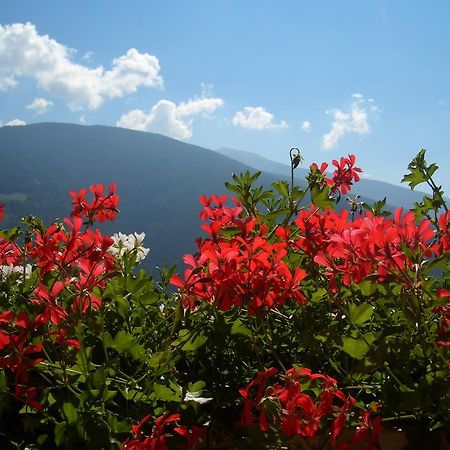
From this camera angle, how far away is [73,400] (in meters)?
0.84

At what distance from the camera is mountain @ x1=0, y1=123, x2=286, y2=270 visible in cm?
11523

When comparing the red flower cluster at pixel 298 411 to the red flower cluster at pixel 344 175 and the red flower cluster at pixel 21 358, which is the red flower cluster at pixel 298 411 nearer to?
the red flower cluster at pixel 21 358

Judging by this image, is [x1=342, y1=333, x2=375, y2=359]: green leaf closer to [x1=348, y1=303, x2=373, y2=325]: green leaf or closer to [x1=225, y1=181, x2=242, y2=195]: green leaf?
[x1=348, y1=303, x2=373, y2=325]: green leaf

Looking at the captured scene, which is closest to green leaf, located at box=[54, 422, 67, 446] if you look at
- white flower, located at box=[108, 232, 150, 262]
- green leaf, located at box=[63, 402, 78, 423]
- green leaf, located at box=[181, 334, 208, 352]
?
green leaf, located at box=[63, 402, 78, 423]

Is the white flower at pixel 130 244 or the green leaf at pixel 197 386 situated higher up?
the white flower at pixel 130 244

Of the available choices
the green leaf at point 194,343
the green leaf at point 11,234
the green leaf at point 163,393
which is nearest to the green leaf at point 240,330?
the green leaf at point 194,343

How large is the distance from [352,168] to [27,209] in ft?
366

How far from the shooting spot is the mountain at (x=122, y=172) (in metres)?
115

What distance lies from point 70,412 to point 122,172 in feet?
480

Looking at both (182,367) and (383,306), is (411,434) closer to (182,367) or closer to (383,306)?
(383,306)

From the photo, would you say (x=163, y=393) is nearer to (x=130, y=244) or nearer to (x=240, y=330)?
(x=240, y=330)

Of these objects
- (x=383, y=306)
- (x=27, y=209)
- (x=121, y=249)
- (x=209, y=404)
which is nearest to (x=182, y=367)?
(x=209, y=404)

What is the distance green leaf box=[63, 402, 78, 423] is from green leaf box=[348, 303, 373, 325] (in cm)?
48

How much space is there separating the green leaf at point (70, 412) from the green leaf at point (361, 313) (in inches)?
19.0
